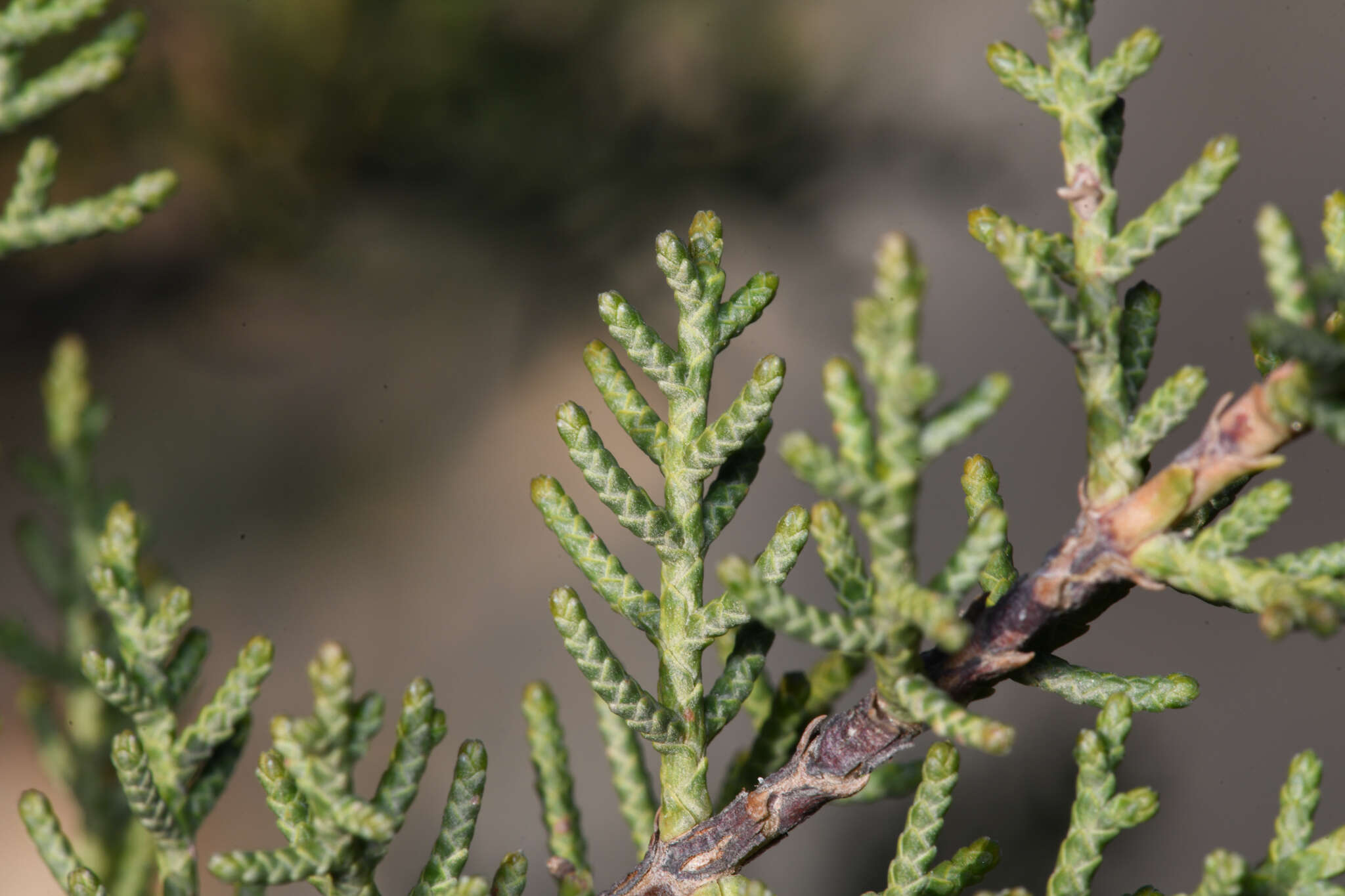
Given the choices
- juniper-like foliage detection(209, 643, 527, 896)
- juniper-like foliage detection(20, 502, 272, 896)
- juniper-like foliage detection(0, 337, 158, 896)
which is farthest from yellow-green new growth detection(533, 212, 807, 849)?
juniper-like foliage detection(0, 337, 158, 896)

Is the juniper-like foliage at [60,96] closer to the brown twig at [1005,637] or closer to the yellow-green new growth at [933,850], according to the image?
the brown twig at [1005,637]

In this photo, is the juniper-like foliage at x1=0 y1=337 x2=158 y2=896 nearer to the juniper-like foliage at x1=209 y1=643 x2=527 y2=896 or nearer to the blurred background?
the juniper-like foliage at x1=209 y1=643 x2=527 y2=896

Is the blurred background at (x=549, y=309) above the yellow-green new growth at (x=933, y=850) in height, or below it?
above

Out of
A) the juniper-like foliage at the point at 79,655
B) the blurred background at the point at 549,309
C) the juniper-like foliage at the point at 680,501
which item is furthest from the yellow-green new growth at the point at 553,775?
the blurred background at the point at 549,309

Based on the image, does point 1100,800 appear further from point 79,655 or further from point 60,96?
point 79,655

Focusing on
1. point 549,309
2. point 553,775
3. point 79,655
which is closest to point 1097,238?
point 553,775

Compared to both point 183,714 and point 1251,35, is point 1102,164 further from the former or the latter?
point 1251,35
